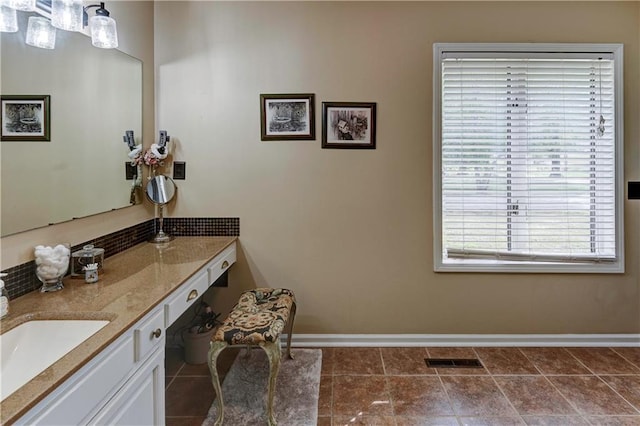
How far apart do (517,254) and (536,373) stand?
0.81 m

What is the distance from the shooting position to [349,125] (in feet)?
8.66

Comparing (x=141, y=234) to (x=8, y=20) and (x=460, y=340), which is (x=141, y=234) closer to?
(x=8, y=20)

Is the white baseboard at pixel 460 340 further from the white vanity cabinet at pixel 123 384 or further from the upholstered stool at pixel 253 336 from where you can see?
the white vanity cabinet at pixel 123 384

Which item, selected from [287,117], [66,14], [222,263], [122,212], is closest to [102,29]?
[66,14]

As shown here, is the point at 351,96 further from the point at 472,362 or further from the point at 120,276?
the point at 472,362

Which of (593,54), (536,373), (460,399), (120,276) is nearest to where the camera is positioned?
(120,276)

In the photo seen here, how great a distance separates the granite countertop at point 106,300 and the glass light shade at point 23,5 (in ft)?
3.75

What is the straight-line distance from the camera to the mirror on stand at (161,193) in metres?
2.58

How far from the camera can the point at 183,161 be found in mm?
2684

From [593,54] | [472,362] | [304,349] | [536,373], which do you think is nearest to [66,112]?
[304,349]

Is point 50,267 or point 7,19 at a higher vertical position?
point 7,19

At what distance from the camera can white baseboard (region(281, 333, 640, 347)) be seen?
270cm

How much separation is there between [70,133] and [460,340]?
2.81 meters

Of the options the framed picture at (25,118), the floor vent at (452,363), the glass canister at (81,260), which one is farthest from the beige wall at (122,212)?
the floor vent at (452,363)
